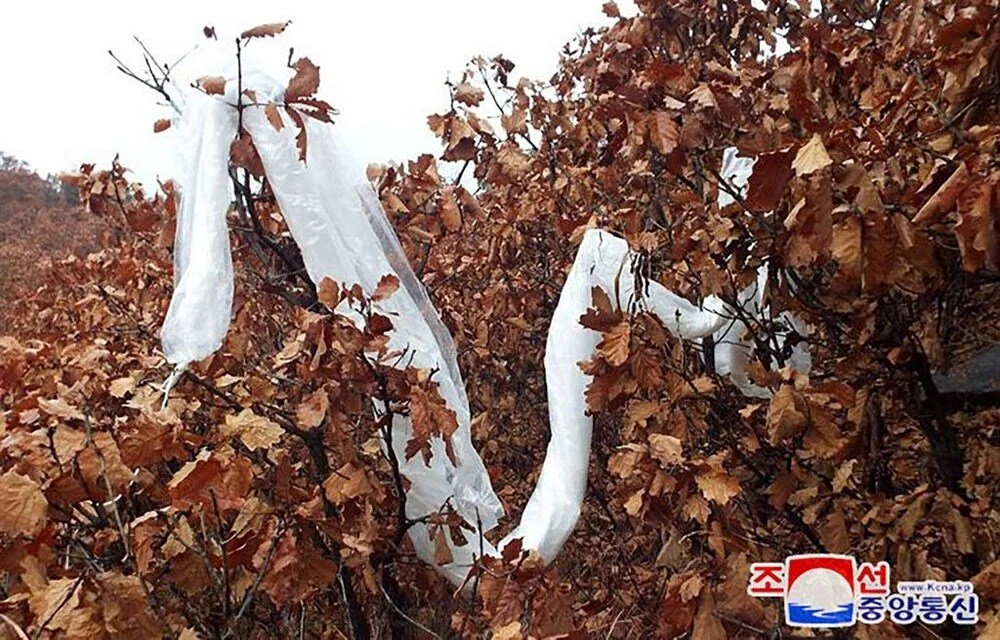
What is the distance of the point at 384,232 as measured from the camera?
2174 millimetres

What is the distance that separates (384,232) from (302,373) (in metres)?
0.63

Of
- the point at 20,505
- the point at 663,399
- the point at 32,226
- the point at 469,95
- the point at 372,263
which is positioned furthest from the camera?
the point at 32,226

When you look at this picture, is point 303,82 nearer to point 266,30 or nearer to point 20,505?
point 266,30

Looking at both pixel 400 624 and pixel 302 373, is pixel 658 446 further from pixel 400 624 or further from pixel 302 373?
pixel 400 624

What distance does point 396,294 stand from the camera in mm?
2105

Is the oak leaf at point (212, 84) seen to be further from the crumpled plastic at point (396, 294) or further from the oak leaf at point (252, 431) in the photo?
the oak leaf at point (252, 431)

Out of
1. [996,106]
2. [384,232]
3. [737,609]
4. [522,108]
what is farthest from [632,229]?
[522,108]

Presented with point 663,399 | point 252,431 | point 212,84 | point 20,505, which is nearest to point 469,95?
point 212,84

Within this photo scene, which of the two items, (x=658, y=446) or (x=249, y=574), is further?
(x=249, y=574)

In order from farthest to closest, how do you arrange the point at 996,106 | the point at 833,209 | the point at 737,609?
the point at 996,106
the point at 737,609
the point at 833,209

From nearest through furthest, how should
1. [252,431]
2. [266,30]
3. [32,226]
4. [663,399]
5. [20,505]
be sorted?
[20,505], [252,431], [266,30], [663,399], [32,226]

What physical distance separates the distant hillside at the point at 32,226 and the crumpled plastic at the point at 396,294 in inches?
303

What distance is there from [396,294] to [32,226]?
14811 mm

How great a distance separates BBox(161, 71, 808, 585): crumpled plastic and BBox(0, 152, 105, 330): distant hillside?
7.69 meters
